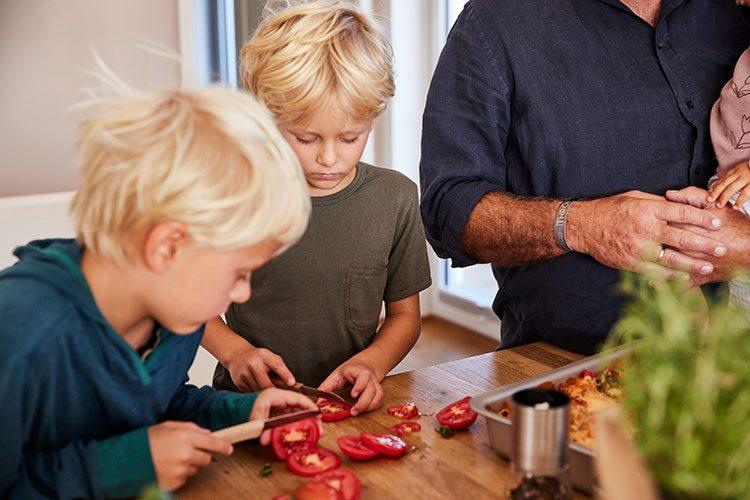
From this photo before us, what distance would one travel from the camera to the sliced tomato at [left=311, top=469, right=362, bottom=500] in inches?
44.4

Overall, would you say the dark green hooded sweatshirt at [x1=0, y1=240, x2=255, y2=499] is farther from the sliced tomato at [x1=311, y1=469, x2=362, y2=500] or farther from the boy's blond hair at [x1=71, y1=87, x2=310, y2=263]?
the sliced tomato at [x1=311, y1=469, x2=362, y2=500]

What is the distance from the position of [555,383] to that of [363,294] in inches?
24.2

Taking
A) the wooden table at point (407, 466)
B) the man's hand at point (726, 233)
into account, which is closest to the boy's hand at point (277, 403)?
the wooden table at point (407, 466)

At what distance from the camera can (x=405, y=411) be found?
1.44 metres

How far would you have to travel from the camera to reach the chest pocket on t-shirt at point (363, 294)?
1887 mm

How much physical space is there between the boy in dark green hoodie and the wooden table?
0.06 m

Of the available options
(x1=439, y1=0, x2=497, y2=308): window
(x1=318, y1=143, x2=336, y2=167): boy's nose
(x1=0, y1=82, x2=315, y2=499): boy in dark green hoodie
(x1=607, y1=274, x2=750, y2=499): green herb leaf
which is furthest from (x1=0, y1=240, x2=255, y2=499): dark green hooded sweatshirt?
(x1=439, y1=0, x2=497, y2=308): window

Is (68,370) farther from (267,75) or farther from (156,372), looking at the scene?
(267,75)

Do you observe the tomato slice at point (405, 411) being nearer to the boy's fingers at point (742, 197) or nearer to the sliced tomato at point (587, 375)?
the sliced tomato at point (587, 375)

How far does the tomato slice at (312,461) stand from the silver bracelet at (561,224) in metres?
0.71

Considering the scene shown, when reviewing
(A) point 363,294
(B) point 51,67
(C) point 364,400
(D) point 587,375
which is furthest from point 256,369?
(B) point 51,67

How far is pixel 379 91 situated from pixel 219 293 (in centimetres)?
72

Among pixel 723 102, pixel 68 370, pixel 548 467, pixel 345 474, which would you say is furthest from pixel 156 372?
pixel 723 102

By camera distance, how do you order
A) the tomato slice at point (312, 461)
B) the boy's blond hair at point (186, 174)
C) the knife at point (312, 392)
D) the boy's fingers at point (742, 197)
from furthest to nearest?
the boy's fingers at point (742, 197), the knife at point (312, 392), the tomato slice at point (312, 461), the boy's blond hair at point (186, 174)
